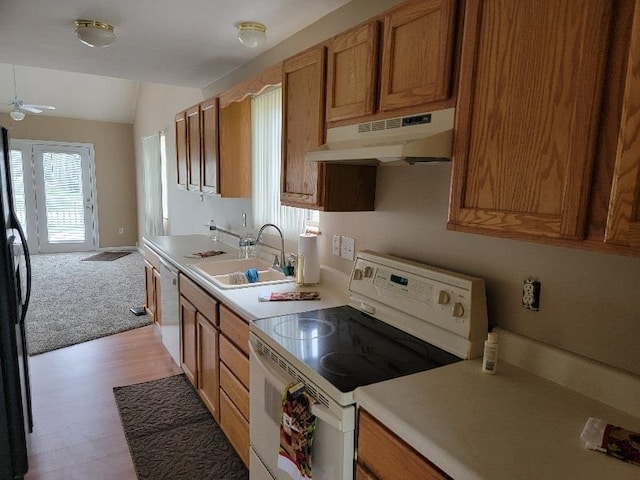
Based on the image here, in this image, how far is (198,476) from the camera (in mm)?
2070

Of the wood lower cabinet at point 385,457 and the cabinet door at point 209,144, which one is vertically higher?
the cabinet door at point 209,144

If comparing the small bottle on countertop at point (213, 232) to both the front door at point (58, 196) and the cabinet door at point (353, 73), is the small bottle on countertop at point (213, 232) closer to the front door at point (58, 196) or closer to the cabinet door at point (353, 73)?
the cabinet door at point (353, 73)

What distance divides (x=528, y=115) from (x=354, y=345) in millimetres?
952

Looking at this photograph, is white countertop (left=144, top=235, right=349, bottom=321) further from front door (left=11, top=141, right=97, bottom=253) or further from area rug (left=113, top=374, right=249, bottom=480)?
front door (left=11, top=141, right=97, bottom=253)

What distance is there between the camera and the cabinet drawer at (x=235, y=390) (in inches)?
77.6

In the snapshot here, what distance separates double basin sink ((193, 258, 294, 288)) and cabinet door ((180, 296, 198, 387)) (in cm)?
26

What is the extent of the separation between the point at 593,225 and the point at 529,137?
Result: 0.87 feet

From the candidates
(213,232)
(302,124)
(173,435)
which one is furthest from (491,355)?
(213,232)

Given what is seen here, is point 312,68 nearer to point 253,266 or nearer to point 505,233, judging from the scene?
point 505,233

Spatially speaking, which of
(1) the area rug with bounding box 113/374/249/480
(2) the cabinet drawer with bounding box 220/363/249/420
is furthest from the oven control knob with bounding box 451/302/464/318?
(1) the area rug with bounding box 113/374/249/480

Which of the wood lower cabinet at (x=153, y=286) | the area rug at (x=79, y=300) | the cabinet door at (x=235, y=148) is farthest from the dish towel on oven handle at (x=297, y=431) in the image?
the area rug at (x=79, y=300)

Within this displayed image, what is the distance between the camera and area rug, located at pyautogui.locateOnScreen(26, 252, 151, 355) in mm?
3863

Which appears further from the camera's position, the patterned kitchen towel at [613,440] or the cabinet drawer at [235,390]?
the cabinet drawer at [235,390]

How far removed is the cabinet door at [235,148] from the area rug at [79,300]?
1.95m
